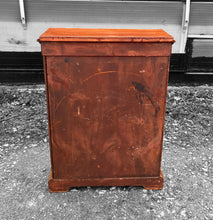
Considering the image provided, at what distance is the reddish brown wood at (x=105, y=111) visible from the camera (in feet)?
5.74

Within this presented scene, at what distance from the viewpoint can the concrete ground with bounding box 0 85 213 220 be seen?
6.28ft

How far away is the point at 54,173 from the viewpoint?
6.77 feet

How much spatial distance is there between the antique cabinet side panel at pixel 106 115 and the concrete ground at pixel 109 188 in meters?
0.21

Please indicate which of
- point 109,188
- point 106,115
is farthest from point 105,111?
point 109,188

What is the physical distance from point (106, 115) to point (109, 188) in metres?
0.72

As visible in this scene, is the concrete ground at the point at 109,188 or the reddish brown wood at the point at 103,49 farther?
the concrete ground at the point at 109,188

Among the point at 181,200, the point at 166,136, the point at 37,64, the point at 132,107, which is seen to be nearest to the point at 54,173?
the point at 132,107

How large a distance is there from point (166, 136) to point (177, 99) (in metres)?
1.29

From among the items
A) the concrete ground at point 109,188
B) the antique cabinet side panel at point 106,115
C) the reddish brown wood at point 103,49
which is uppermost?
the reddish brown wood at point 103,49

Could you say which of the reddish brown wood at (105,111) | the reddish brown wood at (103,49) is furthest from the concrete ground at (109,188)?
the reddish brown wood at (103,49)

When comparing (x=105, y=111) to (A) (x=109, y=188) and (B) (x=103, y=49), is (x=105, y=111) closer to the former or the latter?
(B) (x=103, y=49)

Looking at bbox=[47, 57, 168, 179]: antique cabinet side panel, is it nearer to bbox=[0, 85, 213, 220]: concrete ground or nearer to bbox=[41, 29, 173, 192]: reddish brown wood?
bbox=[41, 29, 173, 192]: reddish brown wood

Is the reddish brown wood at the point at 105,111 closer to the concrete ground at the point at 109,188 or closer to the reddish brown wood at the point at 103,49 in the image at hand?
the reddish brown wood at the point at 103,49

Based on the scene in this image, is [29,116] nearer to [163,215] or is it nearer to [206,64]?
[163,215]
